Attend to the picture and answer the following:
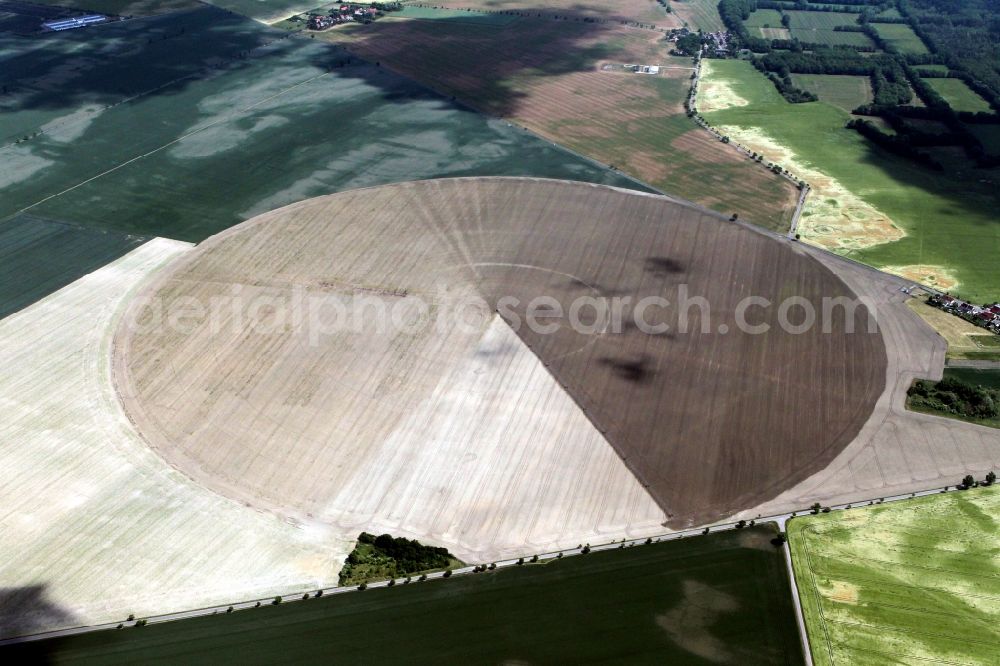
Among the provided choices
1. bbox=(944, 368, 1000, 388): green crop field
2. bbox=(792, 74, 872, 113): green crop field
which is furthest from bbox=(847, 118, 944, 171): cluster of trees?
bbox=(944, 368, 1000, 388): green crop field

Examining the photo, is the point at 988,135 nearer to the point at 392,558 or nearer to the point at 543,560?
the point at 543,560

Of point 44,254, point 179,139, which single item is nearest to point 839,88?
point 179,139

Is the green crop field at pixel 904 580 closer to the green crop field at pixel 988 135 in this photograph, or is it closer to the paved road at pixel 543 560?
the paved road at pixel 543 560

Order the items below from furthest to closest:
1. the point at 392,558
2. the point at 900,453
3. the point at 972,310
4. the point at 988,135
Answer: the point at 988,135 → the point at 972,310 → the point at 900,453 → the point at 392,558

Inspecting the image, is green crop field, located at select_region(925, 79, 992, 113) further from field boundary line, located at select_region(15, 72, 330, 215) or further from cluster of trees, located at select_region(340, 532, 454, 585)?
cluster of trees, located at select_region(340, 532, 454, 585)

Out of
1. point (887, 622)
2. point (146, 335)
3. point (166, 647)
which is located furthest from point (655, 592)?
point (146, 335)
